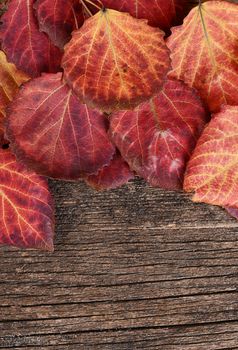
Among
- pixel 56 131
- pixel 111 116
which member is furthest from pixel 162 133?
pixel 56 131

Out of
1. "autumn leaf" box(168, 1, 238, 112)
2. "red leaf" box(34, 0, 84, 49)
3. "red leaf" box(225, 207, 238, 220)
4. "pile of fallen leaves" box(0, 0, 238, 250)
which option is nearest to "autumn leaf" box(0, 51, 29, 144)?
"pile of fallen leaves" box(0, 0, 238, 250)

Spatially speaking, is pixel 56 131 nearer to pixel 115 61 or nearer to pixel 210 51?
pixel 115 61

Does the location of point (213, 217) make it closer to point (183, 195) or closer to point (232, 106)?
point (183, 195)

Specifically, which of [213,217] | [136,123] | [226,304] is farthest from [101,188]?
[226,304]

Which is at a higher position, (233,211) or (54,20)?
(54,20)

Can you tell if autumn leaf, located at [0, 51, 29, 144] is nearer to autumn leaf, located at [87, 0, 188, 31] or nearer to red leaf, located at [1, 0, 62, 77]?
red leaf, located at [1, 0, 62, 77]

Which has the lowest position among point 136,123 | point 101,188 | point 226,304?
point 226,304
